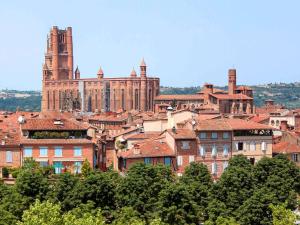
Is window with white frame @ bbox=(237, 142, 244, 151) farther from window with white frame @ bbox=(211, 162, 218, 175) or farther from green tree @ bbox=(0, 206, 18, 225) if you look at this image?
green tree @ bbox=(0, 206, 18, 225)

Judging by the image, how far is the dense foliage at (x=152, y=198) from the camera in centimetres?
5338

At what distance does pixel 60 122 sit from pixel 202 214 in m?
20.8

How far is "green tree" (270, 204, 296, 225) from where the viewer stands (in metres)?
49.1

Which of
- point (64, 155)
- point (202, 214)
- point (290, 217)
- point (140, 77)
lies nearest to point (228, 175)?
point (202, 214)

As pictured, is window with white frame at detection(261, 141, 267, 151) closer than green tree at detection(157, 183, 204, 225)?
No

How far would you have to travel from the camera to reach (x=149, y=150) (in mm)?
70125

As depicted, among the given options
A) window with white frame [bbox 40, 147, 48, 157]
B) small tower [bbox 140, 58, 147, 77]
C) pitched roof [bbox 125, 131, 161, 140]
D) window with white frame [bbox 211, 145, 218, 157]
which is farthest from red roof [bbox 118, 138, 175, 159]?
small tower [bbox 140, 58, 147, 77]

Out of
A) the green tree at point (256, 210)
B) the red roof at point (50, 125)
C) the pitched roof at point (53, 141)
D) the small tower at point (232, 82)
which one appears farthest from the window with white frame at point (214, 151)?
the small tower at point (232, 82)

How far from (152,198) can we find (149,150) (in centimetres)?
1420

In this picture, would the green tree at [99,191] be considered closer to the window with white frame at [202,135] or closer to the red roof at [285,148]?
the window with white frame at [202,135]

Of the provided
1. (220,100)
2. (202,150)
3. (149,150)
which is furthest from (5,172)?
(220,100)

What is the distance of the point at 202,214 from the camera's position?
56562 mm

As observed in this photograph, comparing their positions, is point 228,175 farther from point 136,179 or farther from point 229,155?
point 229,155

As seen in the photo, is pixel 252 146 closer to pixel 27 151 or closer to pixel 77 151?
pixel 77 151
